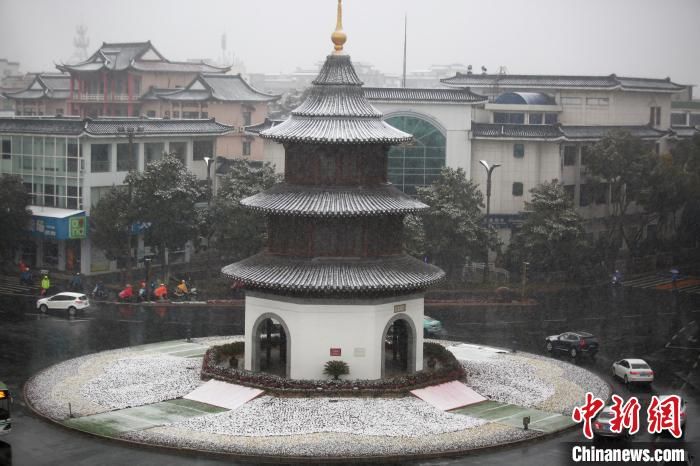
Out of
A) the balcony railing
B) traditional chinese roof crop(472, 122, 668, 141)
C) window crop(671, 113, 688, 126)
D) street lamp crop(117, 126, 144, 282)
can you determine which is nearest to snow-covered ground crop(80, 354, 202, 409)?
street lamp crop(117, 126, 144, 282)

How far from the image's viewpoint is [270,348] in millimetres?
52656

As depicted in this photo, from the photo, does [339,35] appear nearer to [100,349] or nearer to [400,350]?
[400,350]

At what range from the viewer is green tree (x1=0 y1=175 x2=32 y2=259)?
265 ft

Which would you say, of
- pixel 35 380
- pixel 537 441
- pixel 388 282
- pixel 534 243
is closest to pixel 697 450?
pixel 537 441

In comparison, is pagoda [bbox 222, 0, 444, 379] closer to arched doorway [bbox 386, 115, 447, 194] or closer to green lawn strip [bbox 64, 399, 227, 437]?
green lawn strip [bbox 64, 399, 227, 437]

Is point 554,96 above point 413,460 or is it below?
above

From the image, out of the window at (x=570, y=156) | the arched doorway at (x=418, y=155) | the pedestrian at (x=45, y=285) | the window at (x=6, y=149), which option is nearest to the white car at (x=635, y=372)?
the pedestrian at (x=45, y=285)

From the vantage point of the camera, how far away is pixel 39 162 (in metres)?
85.9

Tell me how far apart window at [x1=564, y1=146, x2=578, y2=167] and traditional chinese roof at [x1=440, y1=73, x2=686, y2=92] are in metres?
10.6

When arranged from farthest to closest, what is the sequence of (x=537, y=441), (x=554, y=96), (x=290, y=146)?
(x=554, y=96), (x=290, y=146), (x=537, y=441)

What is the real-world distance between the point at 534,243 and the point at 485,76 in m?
32.8

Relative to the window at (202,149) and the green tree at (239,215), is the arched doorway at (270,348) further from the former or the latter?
the window at (202,149)

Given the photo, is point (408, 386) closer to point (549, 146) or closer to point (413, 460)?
point (413, 460)

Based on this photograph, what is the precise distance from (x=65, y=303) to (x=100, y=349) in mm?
11693
